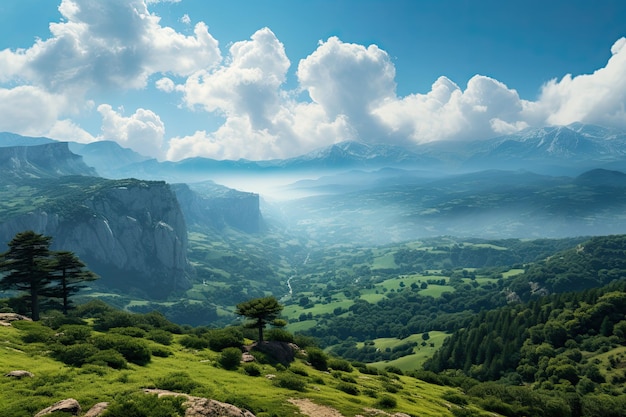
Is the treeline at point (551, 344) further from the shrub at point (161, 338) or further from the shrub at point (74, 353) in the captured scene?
the shrub at point (74, 353)

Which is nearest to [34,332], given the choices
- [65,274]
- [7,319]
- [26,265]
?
[7,319]

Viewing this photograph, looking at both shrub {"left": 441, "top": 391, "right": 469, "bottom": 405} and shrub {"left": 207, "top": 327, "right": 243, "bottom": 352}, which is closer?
shrub {"left": 207, "top": 327, "right": 243, "bottom": 352}

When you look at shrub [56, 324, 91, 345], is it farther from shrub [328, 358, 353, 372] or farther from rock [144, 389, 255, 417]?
shrub [328, 358, 353, 372]

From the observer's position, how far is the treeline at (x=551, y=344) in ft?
342

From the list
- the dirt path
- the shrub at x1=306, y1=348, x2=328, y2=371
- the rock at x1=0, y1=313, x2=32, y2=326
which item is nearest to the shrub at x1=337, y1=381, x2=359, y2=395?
the shrub at x1=306, y1=348, x2=328, y2=371

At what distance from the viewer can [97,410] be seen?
22.5 metres

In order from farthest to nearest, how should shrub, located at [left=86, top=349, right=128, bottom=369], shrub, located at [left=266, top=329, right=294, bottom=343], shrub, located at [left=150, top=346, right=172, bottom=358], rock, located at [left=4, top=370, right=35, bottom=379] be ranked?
shrub, located at [left=266, top=329, right=294, bottom=343]
shrub, located at [left=150, top=346, right=172, bottom=358]
shrub, located at [left=86, top=349, right=128, bottom=369]
rock, located at [left=4, top=370, right=35, bottom=379]

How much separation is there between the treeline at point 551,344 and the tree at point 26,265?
5069 inches

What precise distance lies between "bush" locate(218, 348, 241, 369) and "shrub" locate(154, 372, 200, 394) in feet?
32.7

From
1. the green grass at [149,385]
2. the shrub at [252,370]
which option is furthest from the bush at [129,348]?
the shrub at [252,370]

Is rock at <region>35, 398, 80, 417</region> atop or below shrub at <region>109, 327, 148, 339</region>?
atop

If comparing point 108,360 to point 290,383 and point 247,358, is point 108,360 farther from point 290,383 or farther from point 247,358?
point 290,383

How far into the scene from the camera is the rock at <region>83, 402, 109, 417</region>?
2211 centimetres

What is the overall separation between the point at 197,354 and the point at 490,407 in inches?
1912
